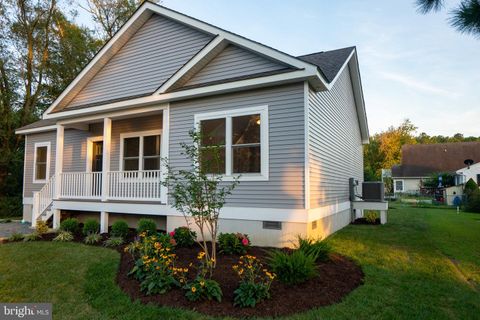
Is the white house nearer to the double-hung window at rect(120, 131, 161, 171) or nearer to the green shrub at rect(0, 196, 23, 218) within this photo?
the double-hung window at rect(120, 131, 161, 171)

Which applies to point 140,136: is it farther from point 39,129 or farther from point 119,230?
point 39,129

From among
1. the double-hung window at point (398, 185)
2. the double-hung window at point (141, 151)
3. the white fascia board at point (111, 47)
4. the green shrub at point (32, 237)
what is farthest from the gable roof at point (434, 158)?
the green shrub at point (32, 237)

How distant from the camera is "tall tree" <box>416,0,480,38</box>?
18.1ft

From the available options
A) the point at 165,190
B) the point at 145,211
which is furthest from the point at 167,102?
the point at 145,211

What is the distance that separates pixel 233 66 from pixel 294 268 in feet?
18.1

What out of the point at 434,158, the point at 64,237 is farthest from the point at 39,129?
the point at 434,158

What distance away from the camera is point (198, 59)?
828cm

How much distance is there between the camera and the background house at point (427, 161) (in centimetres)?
3544

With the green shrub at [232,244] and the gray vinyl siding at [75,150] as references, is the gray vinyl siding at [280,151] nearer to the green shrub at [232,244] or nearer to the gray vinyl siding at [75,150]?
the green shrub at [232,244]

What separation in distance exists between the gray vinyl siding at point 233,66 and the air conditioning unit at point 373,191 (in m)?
7.36

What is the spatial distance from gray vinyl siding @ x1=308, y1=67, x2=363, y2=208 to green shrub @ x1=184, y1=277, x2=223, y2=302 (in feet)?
12.1

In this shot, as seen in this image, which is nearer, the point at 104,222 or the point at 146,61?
the point at 104,222

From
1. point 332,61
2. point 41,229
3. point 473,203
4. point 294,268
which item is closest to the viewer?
point 294,268

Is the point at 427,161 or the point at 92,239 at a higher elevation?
the point at 427,161
